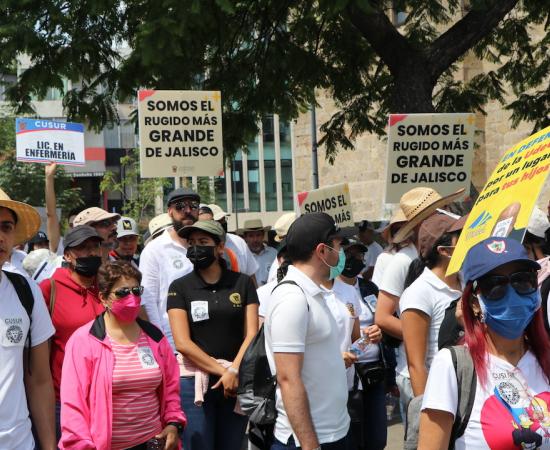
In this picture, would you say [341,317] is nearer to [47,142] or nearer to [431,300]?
[431,300]

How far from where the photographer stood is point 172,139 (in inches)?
378

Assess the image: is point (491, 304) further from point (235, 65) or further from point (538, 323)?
point (235, 65)

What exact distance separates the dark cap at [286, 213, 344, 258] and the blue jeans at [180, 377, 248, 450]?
1939mm

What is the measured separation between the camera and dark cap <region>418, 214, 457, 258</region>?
181 inches

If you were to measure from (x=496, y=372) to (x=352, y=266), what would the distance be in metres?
3.50

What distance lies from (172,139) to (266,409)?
5.85 metres

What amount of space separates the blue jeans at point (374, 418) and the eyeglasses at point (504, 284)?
346 cm

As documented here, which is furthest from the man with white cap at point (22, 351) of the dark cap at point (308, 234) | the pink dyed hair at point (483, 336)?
the pink dyed hair at point (483, 336)

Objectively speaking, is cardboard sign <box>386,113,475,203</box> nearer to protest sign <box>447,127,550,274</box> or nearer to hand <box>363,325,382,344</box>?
hand <box>363,325,382,344</box>

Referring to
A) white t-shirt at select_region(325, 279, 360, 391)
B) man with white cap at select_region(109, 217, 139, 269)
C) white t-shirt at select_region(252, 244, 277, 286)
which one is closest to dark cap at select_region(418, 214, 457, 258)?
white t-shirt at select_region(325, 279, 360, 391)

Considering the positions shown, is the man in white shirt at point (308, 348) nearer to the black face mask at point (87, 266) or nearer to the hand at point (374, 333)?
the hand at point (374, 333)

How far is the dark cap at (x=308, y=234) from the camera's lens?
4148mm

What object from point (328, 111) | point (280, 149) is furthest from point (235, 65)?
point (280, 149)

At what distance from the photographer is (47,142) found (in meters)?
10.1
